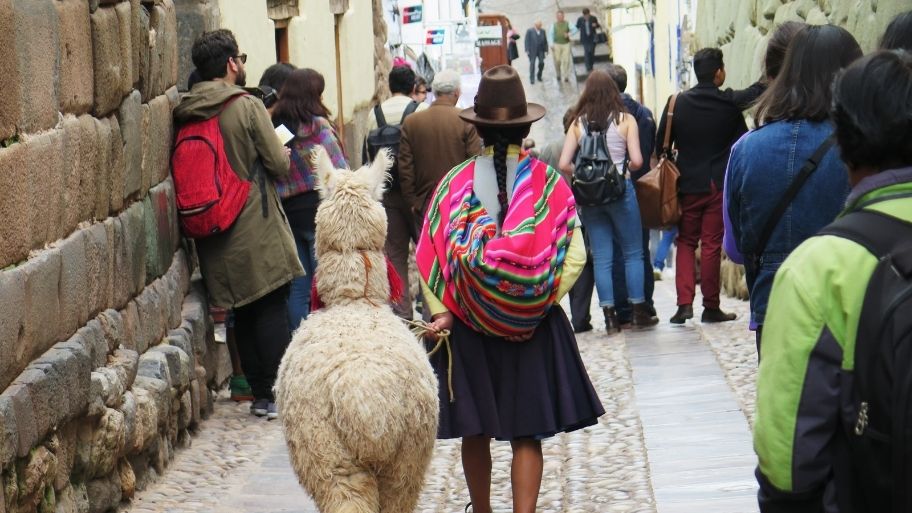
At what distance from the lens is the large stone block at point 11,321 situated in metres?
4.50

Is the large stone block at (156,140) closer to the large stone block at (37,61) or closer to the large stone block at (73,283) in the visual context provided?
the large stone block at (73,283)

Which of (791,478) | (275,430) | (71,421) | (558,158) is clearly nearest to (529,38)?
(558,158)

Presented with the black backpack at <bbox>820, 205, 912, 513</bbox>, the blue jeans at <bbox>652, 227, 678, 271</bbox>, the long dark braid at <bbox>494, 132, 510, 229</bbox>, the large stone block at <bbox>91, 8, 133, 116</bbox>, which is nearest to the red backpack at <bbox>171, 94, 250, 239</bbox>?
the large stone block at <bbox>91, 8, 133, 116</bbox>

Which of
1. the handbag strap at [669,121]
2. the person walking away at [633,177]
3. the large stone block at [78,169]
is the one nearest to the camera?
the large stone block at [78,169]

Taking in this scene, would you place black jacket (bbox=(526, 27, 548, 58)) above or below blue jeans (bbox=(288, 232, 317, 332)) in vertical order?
below

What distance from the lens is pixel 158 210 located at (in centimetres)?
713

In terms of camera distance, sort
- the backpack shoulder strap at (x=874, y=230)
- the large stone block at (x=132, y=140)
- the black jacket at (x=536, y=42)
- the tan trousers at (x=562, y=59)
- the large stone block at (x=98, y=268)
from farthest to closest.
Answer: the tan trousers at (x=562, y=59) < the black jacket at (x=536, y=42) < the large stone block at (x=132, y=140) < the large stone block at (x=98, y=268) < the backpack shoulder strap at (x=874, y=230)

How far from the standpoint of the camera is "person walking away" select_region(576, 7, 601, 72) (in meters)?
36.3

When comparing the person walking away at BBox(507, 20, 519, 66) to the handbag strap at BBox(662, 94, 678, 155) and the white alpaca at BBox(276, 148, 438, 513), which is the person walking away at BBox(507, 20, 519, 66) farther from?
the white alpaca at BBox(276, 148, 438, 513)

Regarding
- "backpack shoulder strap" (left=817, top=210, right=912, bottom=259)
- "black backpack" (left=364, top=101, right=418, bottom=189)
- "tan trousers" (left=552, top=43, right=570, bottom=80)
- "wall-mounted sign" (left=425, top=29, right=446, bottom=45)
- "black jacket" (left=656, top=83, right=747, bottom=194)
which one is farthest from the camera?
"tan trousers" (left=552, top=43, right=570, bottom=80)

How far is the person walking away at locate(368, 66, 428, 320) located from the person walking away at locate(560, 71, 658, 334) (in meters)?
1.11

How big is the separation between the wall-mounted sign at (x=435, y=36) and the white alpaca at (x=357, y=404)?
20844mm

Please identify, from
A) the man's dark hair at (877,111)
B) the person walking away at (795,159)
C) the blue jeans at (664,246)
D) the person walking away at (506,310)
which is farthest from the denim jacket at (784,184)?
the blue jeans at (664,246)

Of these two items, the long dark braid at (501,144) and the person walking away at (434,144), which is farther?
the person walking away at (434,144)
